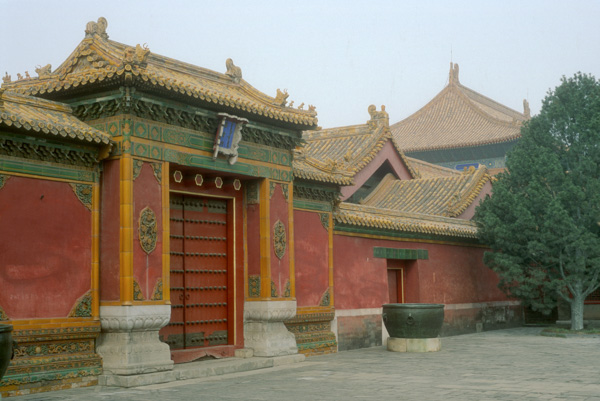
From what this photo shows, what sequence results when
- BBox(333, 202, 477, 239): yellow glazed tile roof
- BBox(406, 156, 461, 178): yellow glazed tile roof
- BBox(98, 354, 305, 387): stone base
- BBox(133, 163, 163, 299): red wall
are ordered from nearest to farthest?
BBox(98, 354, 305, 387): stone base → BBox(133, 163, 163, 299): red wall → BBox(333, 202, 477, 239): yellow glazed tile roof → BBox(406, 156, 461, 178): yellow glazed tile roof

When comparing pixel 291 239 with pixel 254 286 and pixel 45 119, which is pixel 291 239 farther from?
pixel 45 119

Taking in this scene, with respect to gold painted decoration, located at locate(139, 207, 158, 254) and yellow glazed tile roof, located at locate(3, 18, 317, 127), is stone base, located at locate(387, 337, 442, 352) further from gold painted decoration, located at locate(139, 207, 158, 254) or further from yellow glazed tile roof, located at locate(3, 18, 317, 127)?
gold painted decoration, located at locate(139, 207, 158, 254)

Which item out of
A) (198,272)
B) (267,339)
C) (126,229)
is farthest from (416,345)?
(126,229)

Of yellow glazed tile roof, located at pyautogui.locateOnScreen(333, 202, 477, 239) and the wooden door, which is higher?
yellow glazed tile roof, located at pyautogui.locateOnScreen(333, 202, 477, 239)

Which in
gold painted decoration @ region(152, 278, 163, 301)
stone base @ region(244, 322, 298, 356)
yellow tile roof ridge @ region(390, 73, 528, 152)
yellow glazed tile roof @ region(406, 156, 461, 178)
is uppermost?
yellow tile roof ridge @ region(390, 73, 528, 152)

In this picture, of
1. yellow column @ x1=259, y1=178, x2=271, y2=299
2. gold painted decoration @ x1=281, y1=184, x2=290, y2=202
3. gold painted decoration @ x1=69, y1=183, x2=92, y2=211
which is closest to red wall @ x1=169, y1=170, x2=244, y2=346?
yellow column @ x1=259, y1=178, x2=271, y2=299

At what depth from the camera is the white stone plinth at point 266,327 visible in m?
13.2

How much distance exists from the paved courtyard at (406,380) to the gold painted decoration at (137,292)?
1245 millimetres

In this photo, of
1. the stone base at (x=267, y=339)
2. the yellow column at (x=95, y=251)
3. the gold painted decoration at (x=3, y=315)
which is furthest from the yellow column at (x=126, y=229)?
the stone base at (x=267, y=339)

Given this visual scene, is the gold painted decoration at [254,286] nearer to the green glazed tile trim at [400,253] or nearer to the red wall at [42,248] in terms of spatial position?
the red wall at [42,248]

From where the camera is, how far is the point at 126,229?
1082 centimetres

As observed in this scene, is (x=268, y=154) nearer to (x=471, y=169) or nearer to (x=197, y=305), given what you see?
(x=197, y=305)

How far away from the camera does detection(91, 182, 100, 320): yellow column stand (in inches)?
427

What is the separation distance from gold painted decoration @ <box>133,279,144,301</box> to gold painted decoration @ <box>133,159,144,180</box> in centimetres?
150
